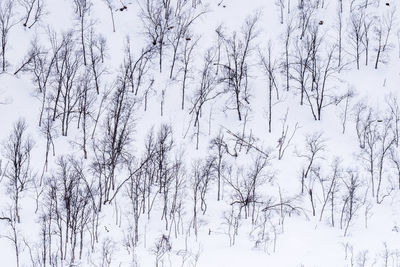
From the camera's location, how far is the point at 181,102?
207 feet

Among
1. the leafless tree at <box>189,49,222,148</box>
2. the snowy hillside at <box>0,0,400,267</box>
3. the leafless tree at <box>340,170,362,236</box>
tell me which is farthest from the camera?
the leafless tree at <box>189,49,222,148</box>

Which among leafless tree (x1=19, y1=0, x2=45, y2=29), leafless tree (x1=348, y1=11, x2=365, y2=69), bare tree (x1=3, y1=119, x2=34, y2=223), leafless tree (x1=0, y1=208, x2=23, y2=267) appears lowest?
leafless tree (x1=0, y1=208, x2=23, y2=267)

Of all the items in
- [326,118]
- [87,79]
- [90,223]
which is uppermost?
[87,79]

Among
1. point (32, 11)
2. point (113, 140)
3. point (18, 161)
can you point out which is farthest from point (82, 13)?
point (18, 161)

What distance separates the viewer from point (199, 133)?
2383 inches

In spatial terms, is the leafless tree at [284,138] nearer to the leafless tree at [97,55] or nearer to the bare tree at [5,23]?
the leafless tree at [97,55]

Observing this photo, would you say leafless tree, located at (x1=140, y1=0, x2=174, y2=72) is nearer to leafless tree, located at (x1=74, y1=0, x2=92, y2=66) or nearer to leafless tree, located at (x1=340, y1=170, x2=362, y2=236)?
leafless tree, located at (x1=74, y1=0, x2=92, y2=66)

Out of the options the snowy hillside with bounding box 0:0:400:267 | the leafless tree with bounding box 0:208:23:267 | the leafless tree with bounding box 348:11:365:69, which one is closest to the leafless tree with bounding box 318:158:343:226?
the snowy hillside with bounding box 0:0:400:267

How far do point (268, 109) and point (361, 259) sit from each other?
66.2ft

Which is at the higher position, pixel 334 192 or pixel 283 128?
pixel 283 128

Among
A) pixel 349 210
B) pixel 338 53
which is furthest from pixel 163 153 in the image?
pixel 338 53

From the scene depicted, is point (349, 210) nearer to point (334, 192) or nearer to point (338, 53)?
point (334, 192)

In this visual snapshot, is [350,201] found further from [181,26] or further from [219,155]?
[181,26]

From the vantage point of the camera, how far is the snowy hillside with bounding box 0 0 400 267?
50.0 meters
